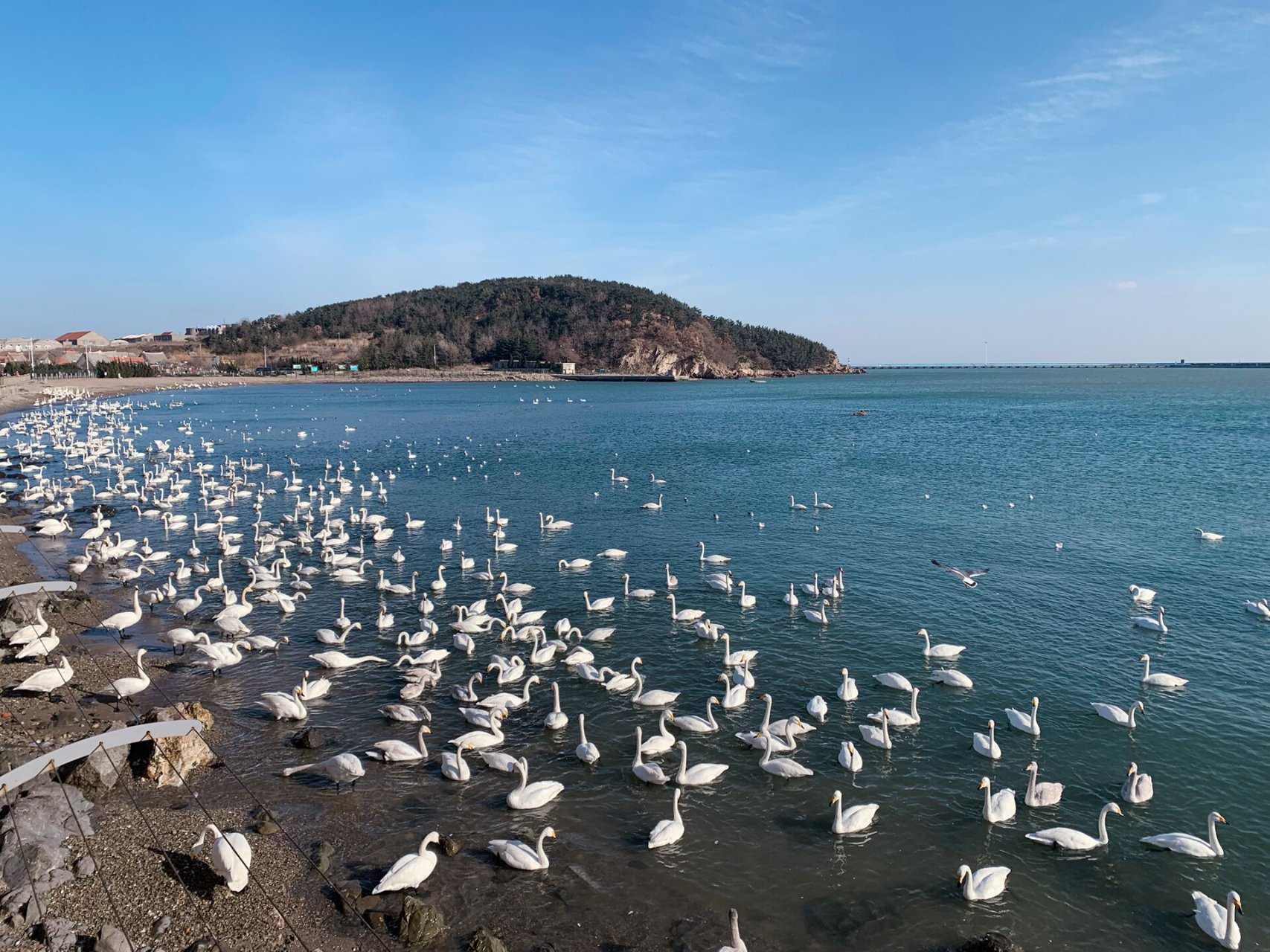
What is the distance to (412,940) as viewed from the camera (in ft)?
30.8

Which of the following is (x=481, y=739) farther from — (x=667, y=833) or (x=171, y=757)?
(x=171, y=757)

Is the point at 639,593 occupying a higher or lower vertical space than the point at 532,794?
higher

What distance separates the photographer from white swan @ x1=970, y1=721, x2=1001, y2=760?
13.9 metres

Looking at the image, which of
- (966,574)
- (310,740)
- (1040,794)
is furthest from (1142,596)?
(310,740)

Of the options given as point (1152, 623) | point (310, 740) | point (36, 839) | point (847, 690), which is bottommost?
point (310, 740)

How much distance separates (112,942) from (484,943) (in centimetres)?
408

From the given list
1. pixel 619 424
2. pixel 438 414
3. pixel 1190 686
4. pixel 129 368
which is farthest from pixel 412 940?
pixel 129 368

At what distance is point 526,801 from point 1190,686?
1490cm

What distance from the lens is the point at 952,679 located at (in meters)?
16.9

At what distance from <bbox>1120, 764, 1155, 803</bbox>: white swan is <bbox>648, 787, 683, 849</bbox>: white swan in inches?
296

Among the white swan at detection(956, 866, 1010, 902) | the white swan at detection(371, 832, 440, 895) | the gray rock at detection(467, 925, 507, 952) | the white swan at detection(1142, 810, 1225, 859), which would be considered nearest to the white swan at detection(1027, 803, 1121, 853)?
the white swan at detection(1142, 810, 1225, 859)

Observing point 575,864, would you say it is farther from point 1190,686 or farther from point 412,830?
point 1190,686

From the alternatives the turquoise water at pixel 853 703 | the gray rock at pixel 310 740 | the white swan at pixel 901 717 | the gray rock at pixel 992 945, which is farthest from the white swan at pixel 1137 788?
the gray rock at pixel 310 740

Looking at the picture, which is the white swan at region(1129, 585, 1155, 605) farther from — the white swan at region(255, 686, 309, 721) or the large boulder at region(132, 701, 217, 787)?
the large boulder at region(132, 701, 217, 787)
